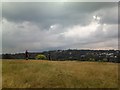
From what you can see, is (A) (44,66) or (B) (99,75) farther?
(A) (44,66)

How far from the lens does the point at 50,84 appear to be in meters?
37.0

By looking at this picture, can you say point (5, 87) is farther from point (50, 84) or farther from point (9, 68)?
point (9, 68)

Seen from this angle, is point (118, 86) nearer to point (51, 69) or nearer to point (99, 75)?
point (99, 75)

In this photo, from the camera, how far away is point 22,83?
1470 inches

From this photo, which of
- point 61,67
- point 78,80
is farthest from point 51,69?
point 78,80

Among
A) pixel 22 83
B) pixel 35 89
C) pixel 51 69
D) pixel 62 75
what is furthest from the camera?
pixel 51 69

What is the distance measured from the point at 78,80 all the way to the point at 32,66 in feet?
32.3

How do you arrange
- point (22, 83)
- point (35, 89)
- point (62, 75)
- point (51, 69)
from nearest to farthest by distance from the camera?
point (35, 89) < point (22, 83) < point (62, 75) < point (51, 69)

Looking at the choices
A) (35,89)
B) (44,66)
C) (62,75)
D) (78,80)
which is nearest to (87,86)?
(78,80)

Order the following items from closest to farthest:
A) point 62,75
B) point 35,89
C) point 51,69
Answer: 1. point 35,89
2. point 62,75
3. point 51,69

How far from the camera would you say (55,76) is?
4022 centimetres

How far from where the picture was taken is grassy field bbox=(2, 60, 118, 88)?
37.2m

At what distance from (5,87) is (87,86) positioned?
37.5 ft

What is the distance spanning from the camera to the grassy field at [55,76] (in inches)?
1467
